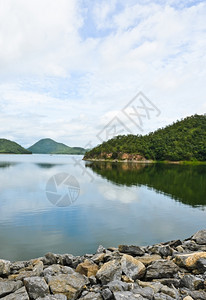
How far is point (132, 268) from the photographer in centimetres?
859

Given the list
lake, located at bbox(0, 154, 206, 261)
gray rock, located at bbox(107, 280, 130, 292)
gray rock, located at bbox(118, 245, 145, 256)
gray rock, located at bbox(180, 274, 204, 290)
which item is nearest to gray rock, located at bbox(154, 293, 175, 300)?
gray rock, located at bbox(107, 280, 130, 292)

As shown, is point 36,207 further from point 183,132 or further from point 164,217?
point 183,132

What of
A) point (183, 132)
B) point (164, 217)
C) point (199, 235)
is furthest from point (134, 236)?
point (183, 132)

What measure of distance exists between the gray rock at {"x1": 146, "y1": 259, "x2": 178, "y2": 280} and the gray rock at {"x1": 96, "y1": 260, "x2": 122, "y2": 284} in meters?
1.21

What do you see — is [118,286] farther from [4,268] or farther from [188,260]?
[4,268]

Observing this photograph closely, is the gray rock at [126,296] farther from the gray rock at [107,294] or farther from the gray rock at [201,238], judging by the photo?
the gray rock at [201,238]

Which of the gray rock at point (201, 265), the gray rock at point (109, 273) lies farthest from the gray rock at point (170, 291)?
the gray rock at point (201, 265)

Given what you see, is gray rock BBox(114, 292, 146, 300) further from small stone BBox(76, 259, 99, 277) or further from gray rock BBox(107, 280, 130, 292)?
small stone BBox(76, 259, 99, 277)

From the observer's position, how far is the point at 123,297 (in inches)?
262

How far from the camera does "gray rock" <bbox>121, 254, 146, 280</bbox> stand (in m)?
8.35

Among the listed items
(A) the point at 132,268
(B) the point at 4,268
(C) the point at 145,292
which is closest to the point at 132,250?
(A) the point at 132,268

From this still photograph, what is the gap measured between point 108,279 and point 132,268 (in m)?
1.16

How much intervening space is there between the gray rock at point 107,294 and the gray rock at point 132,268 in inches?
59.6

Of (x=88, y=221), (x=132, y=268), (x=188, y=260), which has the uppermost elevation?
(x=188, y=260)
